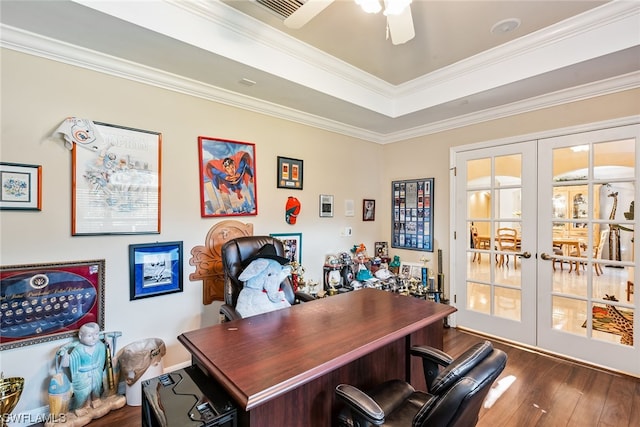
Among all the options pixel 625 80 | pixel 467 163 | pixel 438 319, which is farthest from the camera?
pixel 467 163

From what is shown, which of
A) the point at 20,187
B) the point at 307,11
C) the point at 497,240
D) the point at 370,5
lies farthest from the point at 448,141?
the point at 20,187

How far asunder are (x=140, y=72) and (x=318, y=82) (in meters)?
1.53

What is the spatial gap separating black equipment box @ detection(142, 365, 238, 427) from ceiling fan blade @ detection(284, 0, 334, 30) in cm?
195

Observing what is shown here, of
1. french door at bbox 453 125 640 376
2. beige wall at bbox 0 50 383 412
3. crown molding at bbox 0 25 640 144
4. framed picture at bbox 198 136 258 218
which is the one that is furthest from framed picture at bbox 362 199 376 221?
framed picture at bbox 198 136 258 218

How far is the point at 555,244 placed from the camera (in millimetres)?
2965

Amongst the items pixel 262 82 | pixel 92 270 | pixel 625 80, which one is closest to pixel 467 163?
pixel 625 80

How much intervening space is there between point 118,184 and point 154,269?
0.75 metres

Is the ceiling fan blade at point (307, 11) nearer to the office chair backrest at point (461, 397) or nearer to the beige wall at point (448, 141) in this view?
the office chair backrest at point (461, 397)

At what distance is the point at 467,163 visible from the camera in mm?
3582

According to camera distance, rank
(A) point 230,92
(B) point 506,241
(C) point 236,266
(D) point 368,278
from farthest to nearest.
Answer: (D) point 368,278 → (B) point 506,241 → (A) point 230,92 → (C) point 236,266

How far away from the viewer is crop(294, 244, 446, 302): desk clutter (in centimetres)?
352

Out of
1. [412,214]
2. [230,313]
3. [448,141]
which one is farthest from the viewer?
[412,214]

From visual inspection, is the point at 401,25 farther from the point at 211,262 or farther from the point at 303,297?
the point at 211,262

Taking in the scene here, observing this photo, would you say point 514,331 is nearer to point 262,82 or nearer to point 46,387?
point 262,82
